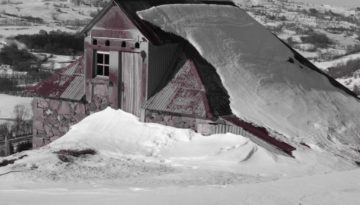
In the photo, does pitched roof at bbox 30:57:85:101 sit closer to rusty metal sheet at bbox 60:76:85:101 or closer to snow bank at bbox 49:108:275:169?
rusty metal sheet at bbox 60:76:85:101

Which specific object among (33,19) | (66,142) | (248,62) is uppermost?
(248,62)

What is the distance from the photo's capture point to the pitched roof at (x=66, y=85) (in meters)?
19.5

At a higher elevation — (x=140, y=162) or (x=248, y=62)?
(x=248, y=62)

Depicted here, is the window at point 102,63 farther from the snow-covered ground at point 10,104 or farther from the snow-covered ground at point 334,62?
the snow-covered ground at point 334,62

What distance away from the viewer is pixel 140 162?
1625cm

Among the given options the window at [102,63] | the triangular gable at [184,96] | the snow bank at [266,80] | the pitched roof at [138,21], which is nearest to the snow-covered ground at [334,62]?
the snow bank at [266,80]

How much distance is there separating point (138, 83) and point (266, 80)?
366 centimetres

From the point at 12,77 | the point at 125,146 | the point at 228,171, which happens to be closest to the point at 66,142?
the point at 125,146

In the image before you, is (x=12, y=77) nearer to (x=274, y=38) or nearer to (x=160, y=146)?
(x=274, y=38)

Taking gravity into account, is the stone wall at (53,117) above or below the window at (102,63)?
below

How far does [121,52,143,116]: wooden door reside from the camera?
1855 centimetres

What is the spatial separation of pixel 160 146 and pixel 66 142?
7.87 feet

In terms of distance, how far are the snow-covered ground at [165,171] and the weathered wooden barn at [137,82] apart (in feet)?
1.38

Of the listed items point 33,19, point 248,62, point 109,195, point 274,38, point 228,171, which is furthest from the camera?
point 33,19
